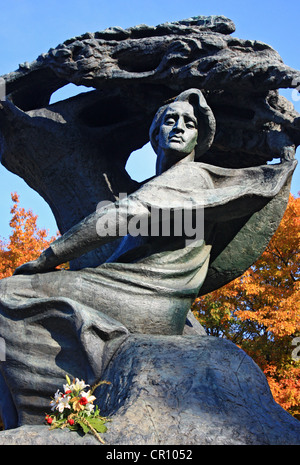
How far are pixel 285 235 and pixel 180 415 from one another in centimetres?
1081

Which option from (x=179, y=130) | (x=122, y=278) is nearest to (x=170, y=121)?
(x=179, y=130)

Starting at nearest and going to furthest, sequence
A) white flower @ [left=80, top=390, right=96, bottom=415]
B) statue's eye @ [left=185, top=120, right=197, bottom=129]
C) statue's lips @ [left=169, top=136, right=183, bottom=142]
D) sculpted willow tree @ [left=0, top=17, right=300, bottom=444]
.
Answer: white flower @ [left=80, top=390, right=96, bottom=415], sculpted willow tree @ [left=0, top=17, right=300, bottom=444], statue's lips @ [left=169, top=136, right=183, bottom=142], statue's eye @ [left=185, top=120, right=197, bottom=129]

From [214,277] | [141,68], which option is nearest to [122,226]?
[214,277]

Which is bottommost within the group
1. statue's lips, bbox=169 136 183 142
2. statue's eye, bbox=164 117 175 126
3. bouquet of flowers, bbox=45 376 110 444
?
bouquet of flowers, bbox=45 376 110 444

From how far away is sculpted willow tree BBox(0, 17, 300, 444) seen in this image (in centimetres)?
332

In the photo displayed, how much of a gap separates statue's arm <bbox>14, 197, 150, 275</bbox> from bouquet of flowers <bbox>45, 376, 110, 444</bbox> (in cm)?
136

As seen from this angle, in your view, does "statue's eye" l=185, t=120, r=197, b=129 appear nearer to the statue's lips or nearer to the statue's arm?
the statue's lips

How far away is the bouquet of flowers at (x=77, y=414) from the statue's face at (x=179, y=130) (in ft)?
7.86

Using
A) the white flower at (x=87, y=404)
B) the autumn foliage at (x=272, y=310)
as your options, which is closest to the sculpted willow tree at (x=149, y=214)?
the white flower at (x=87, y=404)

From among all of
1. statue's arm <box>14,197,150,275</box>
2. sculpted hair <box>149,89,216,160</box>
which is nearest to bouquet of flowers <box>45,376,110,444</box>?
statue's arm <box>14,197,150,275</box>

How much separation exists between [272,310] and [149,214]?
886cm

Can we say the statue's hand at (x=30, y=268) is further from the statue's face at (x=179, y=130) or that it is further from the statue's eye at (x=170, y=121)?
the statue's eye at (x=170, y=121)

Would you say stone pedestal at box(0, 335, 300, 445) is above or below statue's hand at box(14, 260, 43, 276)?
below

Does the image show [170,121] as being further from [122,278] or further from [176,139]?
[122,278]
